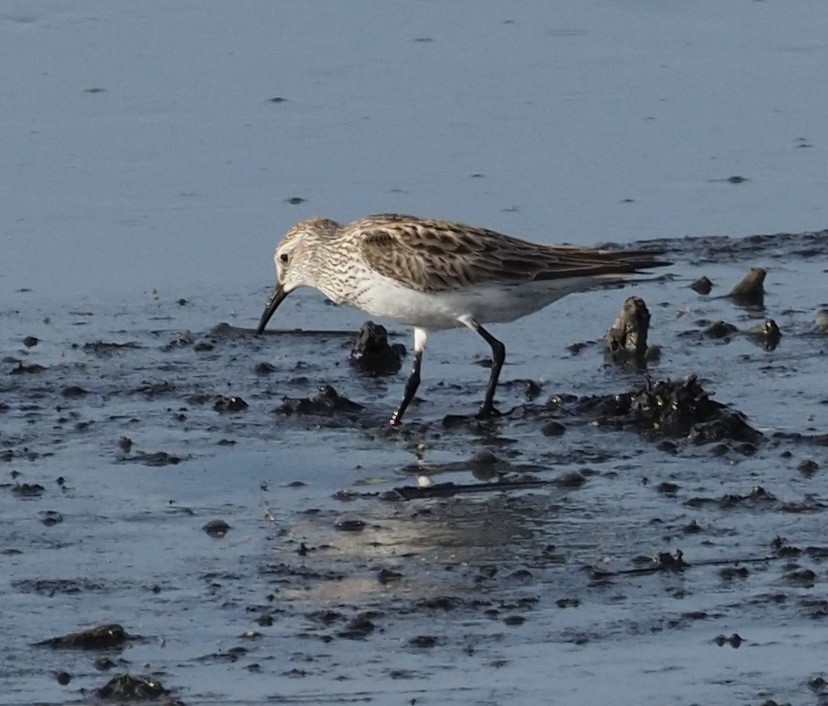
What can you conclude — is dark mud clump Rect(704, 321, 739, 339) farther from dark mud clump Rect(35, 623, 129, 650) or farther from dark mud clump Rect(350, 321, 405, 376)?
dark mud clump Rect(35, 623, 129, 650)

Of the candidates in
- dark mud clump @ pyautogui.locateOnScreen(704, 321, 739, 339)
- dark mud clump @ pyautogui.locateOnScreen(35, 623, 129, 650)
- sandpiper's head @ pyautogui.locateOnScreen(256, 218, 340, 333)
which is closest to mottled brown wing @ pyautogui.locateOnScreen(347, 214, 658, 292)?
sandpiper's head @ pyautogui.locateOnScreen(256, 218, 340, 333)

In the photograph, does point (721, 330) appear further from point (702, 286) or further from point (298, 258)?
point (298, 258)

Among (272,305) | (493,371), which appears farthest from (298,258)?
(493,371)

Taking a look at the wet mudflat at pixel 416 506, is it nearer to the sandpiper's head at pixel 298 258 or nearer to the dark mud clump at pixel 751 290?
the dark mud clump at pixel 751 290

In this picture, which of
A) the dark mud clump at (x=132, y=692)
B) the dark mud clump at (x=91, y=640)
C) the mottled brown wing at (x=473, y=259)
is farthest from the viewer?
the mottled brown wing at (x=473, y=259)

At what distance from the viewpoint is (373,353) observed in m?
10.3

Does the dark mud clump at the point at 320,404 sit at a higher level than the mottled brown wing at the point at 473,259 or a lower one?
lower

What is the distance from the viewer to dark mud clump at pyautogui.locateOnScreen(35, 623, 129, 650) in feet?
21.8

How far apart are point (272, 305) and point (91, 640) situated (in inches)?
158

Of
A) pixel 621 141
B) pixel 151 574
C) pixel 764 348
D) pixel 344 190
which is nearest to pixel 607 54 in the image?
pixel 621 141

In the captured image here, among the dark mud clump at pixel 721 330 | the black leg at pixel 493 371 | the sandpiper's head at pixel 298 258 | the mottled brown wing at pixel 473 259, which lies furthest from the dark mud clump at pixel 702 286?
the sandpiper's head at pixel 298 258

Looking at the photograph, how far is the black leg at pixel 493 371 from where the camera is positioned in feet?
30.8

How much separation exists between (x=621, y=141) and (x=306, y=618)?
7142 millimetres

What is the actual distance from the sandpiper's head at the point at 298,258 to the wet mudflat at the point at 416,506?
9.0 inches
